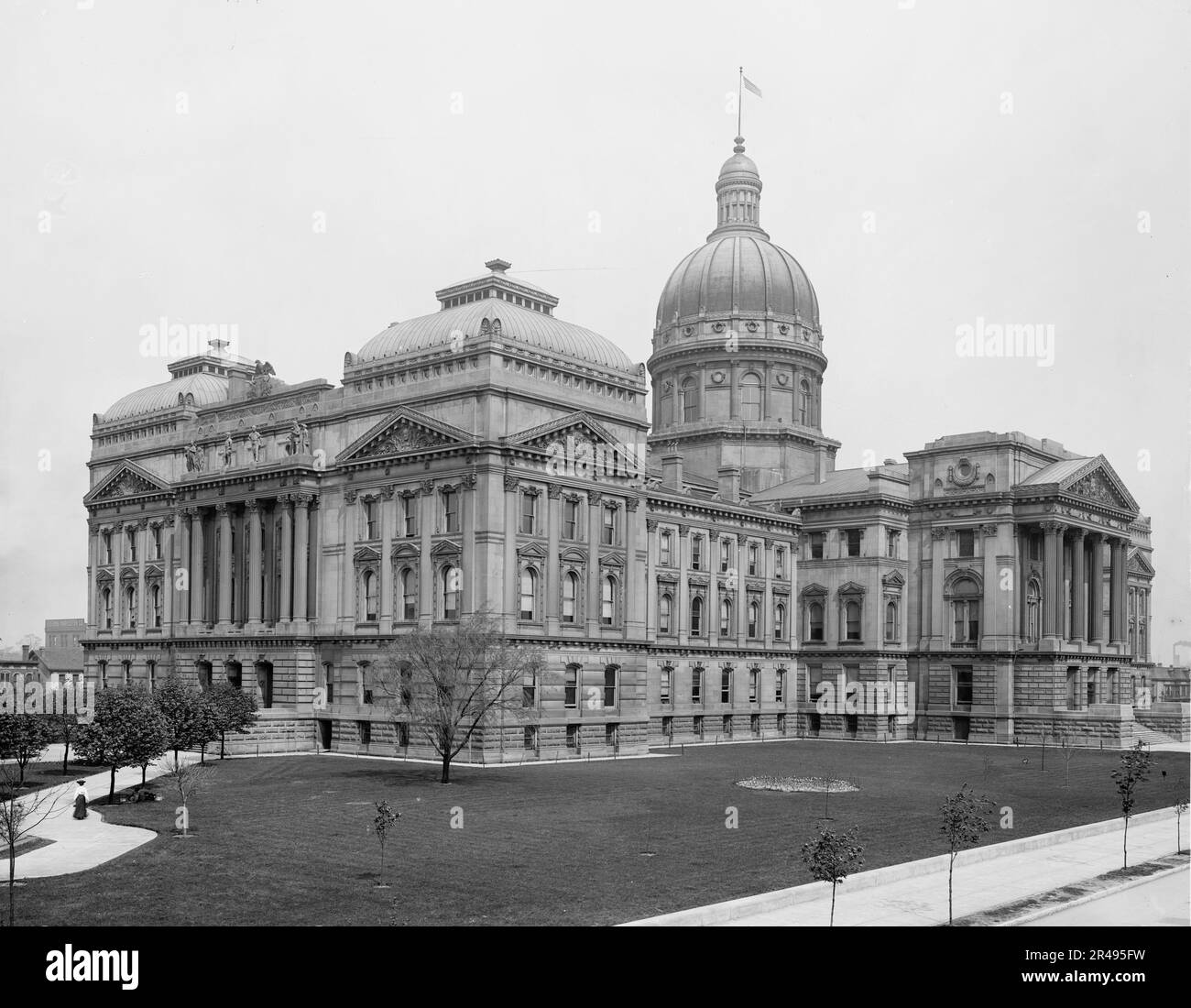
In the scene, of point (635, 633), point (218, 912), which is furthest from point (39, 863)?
point (635, 633)

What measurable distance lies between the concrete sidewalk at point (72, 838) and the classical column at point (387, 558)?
62.2 ft

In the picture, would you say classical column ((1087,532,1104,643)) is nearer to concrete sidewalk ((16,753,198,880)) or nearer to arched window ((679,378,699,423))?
arched window ((679,378,699,423))

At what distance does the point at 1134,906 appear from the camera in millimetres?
28469

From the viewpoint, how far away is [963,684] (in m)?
86.2

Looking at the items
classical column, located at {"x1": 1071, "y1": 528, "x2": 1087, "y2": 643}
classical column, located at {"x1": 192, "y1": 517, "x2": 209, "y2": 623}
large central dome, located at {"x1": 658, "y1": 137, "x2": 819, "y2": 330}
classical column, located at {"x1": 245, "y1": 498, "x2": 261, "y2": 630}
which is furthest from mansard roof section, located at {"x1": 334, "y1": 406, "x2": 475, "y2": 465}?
classical column, located at {"x1": 1071, "y1": 528, "x2": 1087, "y2": 643}

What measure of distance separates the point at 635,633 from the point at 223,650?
2392 centimetres

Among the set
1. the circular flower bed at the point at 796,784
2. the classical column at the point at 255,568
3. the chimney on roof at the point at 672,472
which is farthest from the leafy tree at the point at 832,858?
the chimney on roof at the point at 672,472

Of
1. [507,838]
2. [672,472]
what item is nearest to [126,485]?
[672,472]

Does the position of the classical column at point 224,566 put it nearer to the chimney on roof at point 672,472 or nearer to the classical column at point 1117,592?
the chimney on roof at point 672,472

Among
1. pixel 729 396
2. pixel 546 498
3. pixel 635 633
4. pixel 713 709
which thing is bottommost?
pixel 713 709

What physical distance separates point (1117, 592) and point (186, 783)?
231ft

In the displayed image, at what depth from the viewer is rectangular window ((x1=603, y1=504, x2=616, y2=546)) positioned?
67938 millimetres

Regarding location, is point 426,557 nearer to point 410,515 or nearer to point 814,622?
point 410,515

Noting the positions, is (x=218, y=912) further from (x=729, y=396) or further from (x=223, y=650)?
(x=729, y=396)
